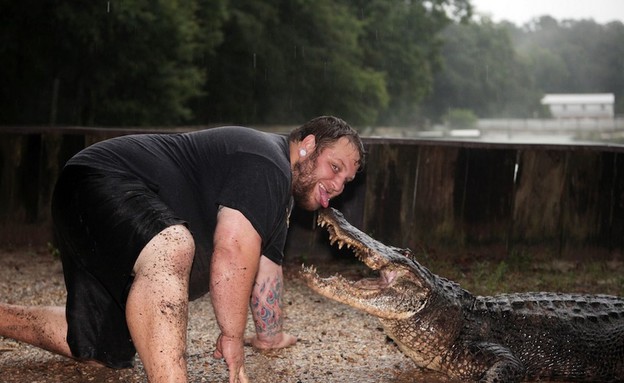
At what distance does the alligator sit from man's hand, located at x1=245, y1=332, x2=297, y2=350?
2.06 ft

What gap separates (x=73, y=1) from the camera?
15.9m

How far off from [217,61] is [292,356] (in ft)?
78.8

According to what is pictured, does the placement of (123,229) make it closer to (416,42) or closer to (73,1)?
(73,1)

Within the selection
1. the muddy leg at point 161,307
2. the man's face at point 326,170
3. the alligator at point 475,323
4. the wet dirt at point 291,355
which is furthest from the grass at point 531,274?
the muddy leg at point 161,307

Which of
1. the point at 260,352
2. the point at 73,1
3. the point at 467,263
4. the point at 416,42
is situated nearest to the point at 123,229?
the point at 260,352

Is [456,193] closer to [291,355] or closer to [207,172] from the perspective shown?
[291,355]

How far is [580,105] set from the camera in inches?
3258

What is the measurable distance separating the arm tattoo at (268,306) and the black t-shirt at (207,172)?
69 cm

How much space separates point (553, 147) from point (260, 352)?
159 inches

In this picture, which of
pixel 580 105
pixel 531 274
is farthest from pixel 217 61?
pixel 580 105

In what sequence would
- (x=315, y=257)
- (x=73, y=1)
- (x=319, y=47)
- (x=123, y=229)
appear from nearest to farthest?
(x=123, y=229), (x=315, y=257), (x=73, y=1), (x=319, y=47)

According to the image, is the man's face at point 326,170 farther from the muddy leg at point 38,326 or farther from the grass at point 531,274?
the grass at point 531,274

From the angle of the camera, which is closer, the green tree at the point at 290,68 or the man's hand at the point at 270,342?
the man's hand at the point at 270,342

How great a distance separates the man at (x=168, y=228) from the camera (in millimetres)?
2514
